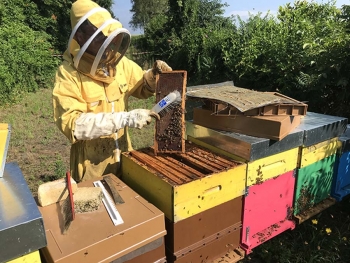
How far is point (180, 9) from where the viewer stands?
13.6m

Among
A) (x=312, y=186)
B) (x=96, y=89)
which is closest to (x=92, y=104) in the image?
(x=96, y=89)

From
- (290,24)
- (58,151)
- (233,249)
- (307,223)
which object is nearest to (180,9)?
(290,24)

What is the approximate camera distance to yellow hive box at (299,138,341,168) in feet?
6.93

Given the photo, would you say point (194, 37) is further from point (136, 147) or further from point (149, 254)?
point (149, 254)

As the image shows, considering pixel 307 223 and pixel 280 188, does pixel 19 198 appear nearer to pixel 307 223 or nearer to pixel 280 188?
pixel 280 188

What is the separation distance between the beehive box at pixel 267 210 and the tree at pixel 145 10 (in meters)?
37.1

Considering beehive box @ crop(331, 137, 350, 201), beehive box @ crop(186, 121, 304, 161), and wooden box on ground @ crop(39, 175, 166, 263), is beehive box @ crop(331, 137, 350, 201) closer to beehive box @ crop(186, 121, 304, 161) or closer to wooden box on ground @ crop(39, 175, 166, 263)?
beehive box @ crop(186, 121, 304, 161)

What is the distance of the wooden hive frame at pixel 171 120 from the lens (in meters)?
1.83

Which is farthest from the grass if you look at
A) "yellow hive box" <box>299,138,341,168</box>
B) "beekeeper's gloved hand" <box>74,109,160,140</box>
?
"beekeeper's gloved hand" <box>74,109,160,140</box>

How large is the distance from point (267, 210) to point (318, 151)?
24.5 inches

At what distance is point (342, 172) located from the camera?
8.49ft

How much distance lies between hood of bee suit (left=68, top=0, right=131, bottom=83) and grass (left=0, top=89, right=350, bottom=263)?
2149mm

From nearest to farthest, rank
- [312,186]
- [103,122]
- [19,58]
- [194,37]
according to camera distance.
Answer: [103,122], [312,186], [19,58], [194,37]

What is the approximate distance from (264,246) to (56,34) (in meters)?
15.6
